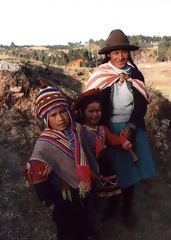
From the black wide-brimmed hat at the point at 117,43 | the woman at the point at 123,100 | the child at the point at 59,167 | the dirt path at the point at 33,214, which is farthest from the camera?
Answer: the dirt path at the point at 33,214

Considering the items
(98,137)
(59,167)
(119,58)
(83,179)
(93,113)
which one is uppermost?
(119,58)

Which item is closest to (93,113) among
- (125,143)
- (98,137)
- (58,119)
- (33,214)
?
(98,137)

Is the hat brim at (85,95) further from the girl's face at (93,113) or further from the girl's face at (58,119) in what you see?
the girl's face at (58,119)

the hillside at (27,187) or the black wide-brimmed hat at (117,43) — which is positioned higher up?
the black wide-brimmed hat at (117,43)

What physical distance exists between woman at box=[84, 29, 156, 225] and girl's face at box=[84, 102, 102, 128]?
0.92ft

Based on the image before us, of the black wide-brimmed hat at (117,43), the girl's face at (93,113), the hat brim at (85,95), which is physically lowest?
the girl's face at (93,113)

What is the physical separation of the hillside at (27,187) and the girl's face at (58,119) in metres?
1.67

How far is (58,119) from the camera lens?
3309mm

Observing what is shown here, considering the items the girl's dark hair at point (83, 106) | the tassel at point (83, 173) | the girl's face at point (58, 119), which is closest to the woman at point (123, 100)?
the girl's dark hair at point (83, 106)

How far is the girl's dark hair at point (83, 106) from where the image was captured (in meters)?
3.79

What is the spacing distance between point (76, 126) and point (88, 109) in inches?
13.6

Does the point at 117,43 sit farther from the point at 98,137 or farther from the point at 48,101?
the point at 48,101

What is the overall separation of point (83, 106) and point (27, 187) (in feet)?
5.48

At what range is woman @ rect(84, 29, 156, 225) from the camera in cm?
407
